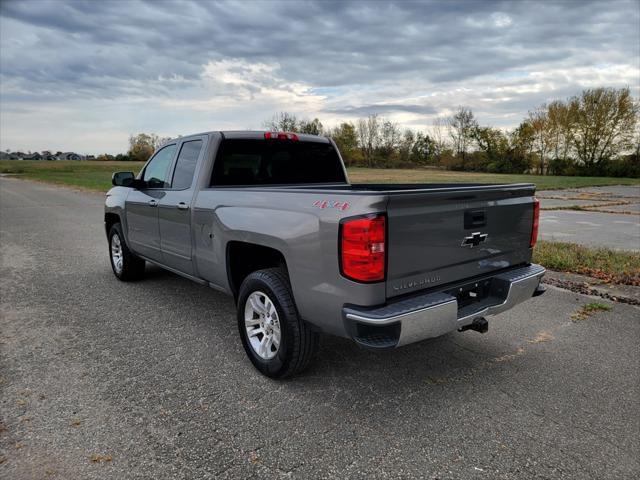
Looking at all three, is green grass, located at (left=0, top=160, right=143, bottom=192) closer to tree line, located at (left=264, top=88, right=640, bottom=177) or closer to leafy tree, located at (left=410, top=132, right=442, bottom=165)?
tree line, located at (left=264, top=88, right=640, bottom=177)

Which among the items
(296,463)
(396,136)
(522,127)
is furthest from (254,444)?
(396,136)

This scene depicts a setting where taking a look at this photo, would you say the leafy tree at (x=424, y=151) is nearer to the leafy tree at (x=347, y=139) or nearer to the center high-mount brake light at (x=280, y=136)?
the leafy tree at (x=347, y=139)

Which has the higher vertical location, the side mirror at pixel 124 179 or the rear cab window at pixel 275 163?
the rear cab window at pixel 275 163

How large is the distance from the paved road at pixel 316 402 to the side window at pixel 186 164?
138 centimetres

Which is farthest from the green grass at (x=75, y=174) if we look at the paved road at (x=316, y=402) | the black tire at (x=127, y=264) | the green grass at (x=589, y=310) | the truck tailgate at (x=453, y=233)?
the truck tailgate at (x=453, y=233)

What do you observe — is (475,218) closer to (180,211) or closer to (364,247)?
(364,247)

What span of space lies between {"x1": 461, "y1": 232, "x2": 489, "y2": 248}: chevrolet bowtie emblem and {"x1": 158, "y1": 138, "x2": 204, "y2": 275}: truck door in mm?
2477

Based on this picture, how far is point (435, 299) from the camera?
286 centimetres

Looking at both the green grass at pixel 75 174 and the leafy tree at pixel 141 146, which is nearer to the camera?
the green grass at pixel 75 174

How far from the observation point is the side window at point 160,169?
16.1 feet

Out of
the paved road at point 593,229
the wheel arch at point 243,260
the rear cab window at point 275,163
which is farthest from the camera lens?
the paved road at point 593,229

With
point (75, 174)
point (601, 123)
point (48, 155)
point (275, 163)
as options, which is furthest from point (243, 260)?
point (48, 155)

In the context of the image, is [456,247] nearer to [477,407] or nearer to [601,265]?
[477,407]

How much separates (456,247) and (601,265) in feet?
14.6
